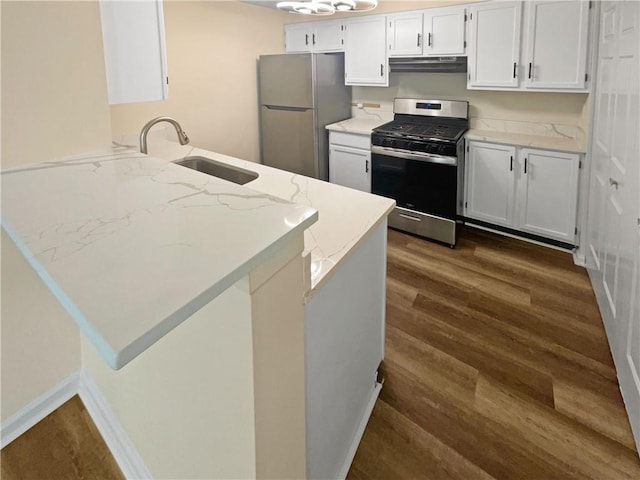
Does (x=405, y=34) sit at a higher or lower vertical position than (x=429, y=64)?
higher

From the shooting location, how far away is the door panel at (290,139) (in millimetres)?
4434

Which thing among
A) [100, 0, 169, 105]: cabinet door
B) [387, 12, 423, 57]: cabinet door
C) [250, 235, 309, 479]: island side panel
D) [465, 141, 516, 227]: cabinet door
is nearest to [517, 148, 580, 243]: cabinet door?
[465, 141, 516, 227]: cabinet door

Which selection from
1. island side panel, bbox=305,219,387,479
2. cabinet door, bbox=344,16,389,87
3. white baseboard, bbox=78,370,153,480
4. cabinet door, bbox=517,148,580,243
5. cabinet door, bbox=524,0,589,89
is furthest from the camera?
cabinet door, bbox=344,16,389,87

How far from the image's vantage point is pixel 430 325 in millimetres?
2619

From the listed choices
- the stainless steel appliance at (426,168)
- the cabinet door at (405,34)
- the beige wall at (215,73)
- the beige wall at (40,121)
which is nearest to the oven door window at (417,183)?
the stainless steel appliance at (426,168)

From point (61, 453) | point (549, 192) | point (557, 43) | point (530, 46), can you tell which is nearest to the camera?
point (61, 453)

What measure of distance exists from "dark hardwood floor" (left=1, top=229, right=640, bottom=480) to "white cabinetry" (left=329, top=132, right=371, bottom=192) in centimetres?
147

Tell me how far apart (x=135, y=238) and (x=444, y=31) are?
3.61 meters

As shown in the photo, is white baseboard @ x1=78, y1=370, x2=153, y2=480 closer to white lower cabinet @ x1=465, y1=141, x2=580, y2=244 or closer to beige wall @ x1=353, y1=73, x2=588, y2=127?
white lower cabinet @ x1=465, y1=141, x2=580, y2=244

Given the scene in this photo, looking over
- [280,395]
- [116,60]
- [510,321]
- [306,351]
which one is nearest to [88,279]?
[280,395]

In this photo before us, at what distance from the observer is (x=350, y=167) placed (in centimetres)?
435

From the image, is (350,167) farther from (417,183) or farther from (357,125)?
(417,183)

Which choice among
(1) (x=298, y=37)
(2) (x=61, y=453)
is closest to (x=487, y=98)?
(1) (x=298, y=37)

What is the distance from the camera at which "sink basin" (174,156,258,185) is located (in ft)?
8.23
